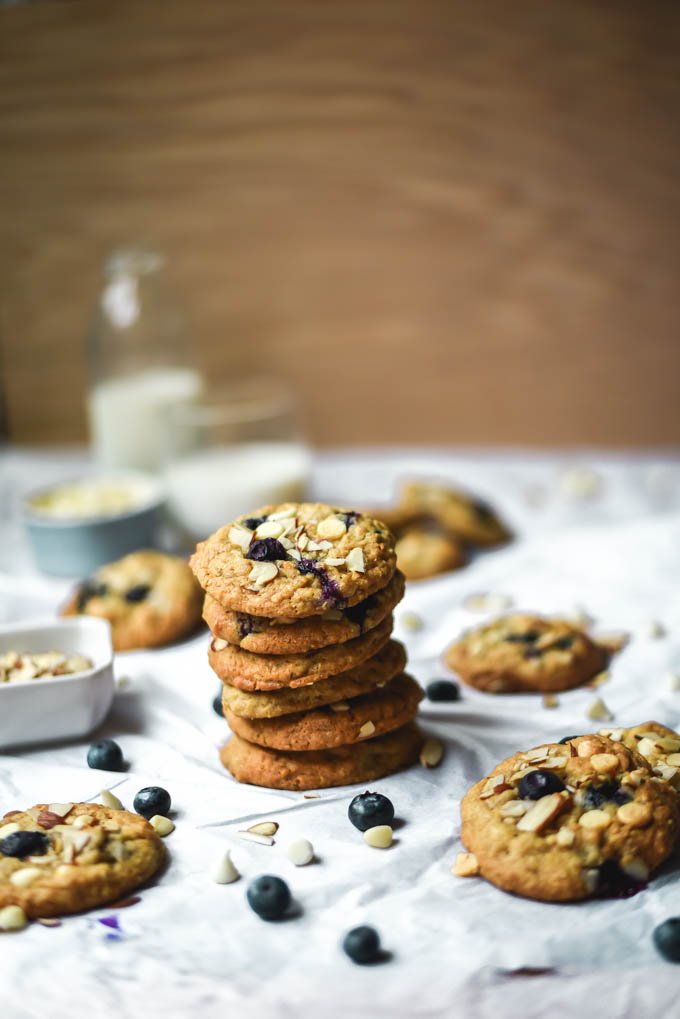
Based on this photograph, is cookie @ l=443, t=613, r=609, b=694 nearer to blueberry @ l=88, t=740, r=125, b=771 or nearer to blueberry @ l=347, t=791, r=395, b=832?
blueberry @ l=347, t=791, r=395, b=832

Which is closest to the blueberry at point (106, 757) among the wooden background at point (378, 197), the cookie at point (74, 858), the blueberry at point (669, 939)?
the cookie at point (74, 858)

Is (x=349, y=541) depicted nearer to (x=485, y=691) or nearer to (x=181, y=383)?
(x=485, y=691)

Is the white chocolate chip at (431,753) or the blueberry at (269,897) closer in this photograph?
the blueberry at (269,897)

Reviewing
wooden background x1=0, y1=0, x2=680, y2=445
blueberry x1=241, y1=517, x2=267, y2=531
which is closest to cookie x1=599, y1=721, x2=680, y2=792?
blueberry x1=241, y1=517, x2=267, y2=531

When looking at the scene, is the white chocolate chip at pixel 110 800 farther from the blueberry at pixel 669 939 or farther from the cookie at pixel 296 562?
the blueberry at pixel 669 939

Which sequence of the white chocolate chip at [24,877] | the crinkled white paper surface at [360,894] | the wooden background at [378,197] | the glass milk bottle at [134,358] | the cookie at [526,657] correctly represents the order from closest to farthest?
the crinkled white paper surface at [360,894]
the white chocolate chip at [24,877]
the cookie at [526,657]
the glass milk bottle at [134,358]
the wooden background at [378,197]

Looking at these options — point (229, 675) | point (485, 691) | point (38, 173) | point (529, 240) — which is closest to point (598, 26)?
point (529, 240)
